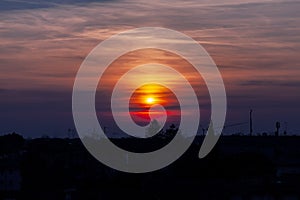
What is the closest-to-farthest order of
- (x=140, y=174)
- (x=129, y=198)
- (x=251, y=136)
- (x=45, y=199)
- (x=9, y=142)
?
(x=129, y=198) → (x=45, y=199) → (x=140, y=174) → (x=9, y=142) → (x=251, y=136)

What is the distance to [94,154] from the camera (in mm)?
53781

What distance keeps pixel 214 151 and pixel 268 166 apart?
128 inches

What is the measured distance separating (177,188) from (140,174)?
4627 millimetres

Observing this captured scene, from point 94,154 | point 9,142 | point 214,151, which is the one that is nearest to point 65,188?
point 214,151

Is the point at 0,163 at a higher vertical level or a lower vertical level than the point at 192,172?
higher

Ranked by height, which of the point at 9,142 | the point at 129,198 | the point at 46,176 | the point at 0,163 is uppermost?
the point at 9,142

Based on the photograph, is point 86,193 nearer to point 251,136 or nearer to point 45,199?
point 45,199

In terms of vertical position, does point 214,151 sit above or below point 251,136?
below

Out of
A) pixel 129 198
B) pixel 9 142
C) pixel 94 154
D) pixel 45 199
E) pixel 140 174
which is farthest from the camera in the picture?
pixel 9 142

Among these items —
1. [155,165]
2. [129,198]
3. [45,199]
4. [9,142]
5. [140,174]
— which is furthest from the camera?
[9,142]

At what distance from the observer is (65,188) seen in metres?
39.2

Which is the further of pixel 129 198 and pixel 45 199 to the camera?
pixel 45 199

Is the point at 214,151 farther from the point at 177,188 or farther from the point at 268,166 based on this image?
the point at 177,188

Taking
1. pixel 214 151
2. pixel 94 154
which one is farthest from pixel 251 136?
pixel 214 151
